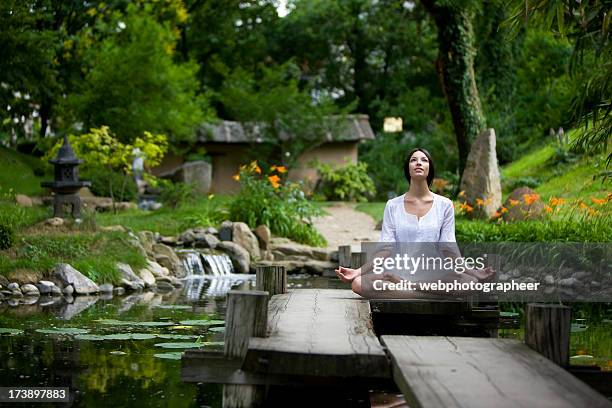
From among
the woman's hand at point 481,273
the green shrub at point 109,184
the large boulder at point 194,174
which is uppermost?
the large boulder at point 194,174

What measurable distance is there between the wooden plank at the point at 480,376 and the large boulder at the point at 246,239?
431 inches

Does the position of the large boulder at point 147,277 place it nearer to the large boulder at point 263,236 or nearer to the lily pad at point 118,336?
the large boulder at point 263,236

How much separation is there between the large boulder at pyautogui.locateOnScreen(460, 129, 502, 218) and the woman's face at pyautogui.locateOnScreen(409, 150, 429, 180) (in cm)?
1161

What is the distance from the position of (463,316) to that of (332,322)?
1.73m

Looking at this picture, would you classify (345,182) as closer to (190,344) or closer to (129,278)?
(129,278)

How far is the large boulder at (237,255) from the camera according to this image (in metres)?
15.7

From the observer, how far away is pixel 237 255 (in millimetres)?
15828

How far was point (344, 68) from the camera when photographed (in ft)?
120

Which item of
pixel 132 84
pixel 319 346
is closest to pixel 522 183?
pixel 132 84


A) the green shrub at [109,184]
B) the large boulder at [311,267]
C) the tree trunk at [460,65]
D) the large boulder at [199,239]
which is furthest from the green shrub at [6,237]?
the tree trunk at [460,65]

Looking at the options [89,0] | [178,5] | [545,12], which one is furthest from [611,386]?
[178,5]

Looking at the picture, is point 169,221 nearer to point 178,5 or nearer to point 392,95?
point 178,5

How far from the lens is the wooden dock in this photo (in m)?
4.18

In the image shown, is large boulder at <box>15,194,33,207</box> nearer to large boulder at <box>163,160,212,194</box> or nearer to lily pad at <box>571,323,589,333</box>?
large boulder at <box>163,160,212,194</box>
